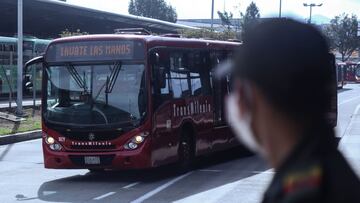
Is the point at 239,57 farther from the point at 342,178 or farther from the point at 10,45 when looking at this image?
the point at 10,45

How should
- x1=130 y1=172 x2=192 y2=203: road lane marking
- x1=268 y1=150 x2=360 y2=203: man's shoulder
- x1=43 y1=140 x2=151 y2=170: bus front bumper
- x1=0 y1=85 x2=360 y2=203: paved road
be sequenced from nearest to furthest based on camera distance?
x1=268 y1=150 x2=360 y2=203: man's shoulder
x1=130 y1=172 x2=192 y2=203: road lane marking
x1=0 y1=85 x2=360 y2=203: paved road
x1=43 y1=140 x2=151 y2=170: bus front bumper

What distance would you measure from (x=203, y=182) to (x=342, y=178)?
32.2 feet

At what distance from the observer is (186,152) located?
12.6 metres

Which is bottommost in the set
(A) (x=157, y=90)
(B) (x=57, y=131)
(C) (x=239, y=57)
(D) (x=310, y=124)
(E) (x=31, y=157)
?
(E) (x=31, y=157)

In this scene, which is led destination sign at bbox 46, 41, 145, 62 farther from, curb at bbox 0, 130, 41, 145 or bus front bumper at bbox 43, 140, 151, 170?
curb at bbox 0, 130, 41, 145

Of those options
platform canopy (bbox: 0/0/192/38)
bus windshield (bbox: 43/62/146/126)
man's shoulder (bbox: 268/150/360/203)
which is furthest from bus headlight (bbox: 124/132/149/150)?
platform canopy (bbox: 0/0/192/38)

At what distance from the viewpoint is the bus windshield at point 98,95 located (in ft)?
38.0

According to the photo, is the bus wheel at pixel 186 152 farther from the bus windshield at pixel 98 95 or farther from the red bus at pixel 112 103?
the bus windshield at pixel 98 95

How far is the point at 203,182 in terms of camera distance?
1147cm

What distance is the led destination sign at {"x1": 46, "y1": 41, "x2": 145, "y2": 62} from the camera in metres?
11.7

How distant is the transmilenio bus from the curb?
23.8 feet

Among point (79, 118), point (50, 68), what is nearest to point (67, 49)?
point (50, 68)

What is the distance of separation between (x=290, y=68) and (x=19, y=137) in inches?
743

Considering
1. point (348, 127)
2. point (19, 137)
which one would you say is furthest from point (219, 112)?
point (348, 127)
